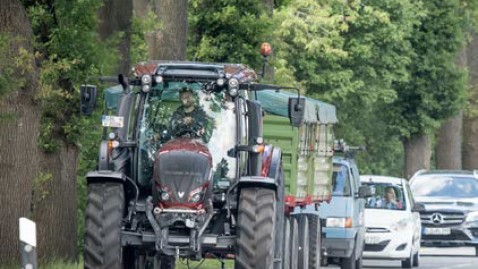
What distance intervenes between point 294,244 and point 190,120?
4802mm

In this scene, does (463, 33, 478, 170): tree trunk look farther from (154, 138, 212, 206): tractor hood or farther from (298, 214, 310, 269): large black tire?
(154, 138, 212, 206): tractor hood

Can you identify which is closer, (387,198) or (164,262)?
(164,262)

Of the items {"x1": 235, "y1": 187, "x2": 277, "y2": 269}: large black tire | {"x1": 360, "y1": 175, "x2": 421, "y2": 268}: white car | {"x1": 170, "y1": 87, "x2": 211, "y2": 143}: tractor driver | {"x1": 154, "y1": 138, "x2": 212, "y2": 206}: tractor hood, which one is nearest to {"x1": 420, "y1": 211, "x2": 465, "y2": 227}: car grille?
{"x1": 360, "y1": 175, "x2": 421, "y2": 268}: white car

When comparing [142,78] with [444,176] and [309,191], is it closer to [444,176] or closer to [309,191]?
[309,191]

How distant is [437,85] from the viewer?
186 ft

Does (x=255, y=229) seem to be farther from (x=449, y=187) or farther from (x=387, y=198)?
(x=449, y=187)

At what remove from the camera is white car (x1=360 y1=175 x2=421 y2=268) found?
3088cm

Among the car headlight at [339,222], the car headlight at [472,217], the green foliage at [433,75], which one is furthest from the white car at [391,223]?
the green foliage at [433,75]

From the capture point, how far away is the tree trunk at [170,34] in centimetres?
2916

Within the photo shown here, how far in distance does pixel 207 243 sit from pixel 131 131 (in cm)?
161

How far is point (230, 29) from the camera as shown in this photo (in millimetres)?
34781

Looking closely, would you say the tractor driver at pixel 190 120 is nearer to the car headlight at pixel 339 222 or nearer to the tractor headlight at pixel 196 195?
the tractor headlight at pixel 196 195

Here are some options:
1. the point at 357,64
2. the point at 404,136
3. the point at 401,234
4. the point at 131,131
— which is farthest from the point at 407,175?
the point at 131,131

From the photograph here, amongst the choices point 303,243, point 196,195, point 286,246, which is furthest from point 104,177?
point 303,243
